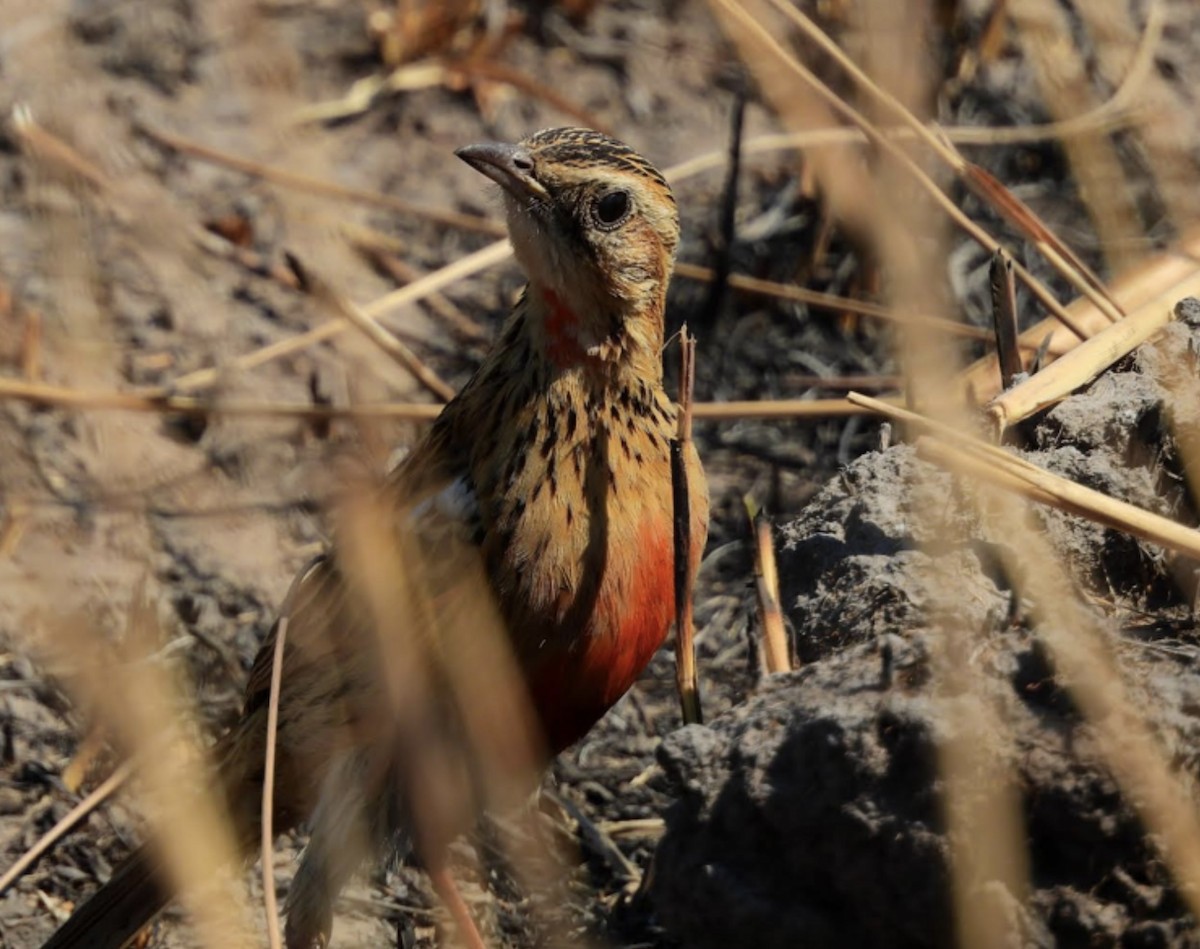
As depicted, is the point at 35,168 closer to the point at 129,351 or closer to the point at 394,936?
the point at 129,351

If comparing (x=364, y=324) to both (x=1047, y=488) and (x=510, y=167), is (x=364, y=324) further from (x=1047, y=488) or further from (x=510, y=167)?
(x=1047, y=488)

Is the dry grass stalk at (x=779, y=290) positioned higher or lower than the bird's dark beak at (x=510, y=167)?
higher

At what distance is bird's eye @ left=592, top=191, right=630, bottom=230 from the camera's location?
412 centimetres

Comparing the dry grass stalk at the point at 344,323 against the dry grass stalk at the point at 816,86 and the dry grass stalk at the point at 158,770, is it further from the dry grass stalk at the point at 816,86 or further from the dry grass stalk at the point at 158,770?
the dry grass stalk at the point at 158,770

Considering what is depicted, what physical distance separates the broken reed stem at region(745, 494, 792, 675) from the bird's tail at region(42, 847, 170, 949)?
A: 1.64m

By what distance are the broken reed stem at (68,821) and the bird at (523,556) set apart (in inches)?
7.3

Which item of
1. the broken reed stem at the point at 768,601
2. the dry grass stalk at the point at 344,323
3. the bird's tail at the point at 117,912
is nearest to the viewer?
the broken reed stem at the point at 768,601

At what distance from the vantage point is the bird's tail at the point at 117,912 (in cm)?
440

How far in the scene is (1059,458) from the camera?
3.91 metres

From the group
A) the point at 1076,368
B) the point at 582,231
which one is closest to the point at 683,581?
the point at 582,231

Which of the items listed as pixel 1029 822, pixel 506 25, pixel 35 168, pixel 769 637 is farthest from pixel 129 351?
pixel 1029 822

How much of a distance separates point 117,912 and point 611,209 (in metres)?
2.07

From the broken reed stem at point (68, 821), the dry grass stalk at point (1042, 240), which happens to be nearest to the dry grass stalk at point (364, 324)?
the broken reed stem at point (68, 821)

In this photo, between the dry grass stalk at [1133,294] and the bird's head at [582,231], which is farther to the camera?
the dry grass stalk at [1133,294]
